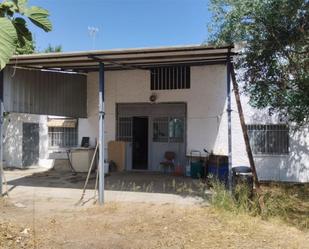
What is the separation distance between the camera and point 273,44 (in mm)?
8648

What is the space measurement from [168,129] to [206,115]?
1.74m

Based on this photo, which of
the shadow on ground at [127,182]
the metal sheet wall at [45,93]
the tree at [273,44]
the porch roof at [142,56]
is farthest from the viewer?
the metal sheet wall at [45,93]

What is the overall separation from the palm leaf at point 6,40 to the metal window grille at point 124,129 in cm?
1471

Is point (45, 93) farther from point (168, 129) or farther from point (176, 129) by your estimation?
point (176, 129)

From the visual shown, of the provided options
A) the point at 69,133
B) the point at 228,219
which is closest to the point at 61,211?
the point at 228,219

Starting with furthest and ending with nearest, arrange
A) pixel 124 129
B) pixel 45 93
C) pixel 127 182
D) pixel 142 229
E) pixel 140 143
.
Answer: pixel 124 129 < pixel 140 143 < pixel 45 93 < pixel 127 182 < pixel 142 229

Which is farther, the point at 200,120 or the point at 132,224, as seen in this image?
the point at 200,120

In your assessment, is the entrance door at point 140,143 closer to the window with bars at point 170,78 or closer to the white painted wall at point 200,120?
the white painted wall at point 200,120

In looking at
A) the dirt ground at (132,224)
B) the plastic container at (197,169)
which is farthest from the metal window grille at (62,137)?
the dirt ground at (132,224)

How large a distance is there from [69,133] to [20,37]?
15.6 metres

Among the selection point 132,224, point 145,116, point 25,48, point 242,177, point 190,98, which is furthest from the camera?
point 145,116

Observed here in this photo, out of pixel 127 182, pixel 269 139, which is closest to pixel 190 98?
pixel 269 139

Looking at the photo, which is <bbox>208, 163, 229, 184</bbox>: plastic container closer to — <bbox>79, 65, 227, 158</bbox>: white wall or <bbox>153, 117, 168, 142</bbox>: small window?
<bbox>79, 65, 227, 158</bbox>: white wall

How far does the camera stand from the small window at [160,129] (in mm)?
17516
